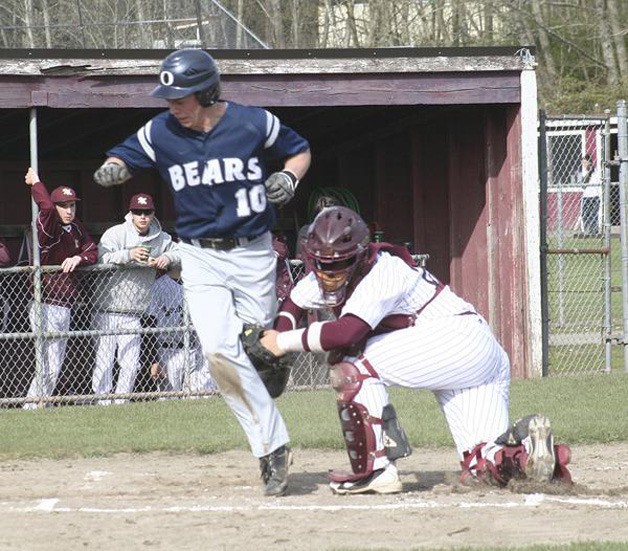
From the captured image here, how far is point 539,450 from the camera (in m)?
5.95

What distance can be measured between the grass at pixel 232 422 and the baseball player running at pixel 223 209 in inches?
77.3

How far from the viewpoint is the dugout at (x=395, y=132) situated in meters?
11.0

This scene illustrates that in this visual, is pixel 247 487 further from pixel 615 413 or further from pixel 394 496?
pixel 615 413

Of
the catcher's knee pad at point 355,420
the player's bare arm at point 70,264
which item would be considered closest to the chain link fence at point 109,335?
the player's bare arm at point 70,264

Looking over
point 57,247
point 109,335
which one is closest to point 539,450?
point 109,335

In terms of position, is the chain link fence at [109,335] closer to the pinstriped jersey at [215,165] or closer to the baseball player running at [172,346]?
the baseball player running at [172,346]

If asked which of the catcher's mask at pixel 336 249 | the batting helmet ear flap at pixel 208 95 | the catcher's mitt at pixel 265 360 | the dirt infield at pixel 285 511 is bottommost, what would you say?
the dirt infield at pixel 285 511

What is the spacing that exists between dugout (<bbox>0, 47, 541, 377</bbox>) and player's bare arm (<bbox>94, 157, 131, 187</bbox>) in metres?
4.83

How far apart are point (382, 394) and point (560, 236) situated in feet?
24.7

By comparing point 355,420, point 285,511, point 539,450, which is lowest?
point 285,511

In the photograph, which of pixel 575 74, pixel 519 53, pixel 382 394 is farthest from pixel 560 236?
pixel 575 74

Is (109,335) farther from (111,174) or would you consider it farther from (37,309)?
(111,174)

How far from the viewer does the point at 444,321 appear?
20.0ft

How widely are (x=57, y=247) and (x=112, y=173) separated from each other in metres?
4.83
